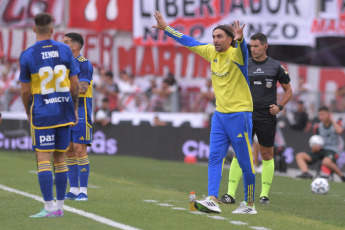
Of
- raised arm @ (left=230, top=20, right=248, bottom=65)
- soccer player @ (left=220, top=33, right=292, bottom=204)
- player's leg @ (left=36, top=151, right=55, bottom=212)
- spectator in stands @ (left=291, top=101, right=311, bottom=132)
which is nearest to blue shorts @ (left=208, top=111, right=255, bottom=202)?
raised arm @ (left=230, top=20, right=248, bottom=65)

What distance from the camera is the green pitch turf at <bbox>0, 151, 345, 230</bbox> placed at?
8.90 m

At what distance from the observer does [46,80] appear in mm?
8820

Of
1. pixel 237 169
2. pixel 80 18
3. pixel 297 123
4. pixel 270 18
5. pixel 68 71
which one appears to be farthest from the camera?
pixel 80 18

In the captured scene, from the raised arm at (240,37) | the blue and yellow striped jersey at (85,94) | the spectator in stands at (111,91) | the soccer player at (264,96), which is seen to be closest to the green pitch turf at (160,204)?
the soccer player at (264,96)

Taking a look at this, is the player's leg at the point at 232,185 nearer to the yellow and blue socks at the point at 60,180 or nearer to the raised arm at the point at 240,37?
the raised arm at the point at 240,37

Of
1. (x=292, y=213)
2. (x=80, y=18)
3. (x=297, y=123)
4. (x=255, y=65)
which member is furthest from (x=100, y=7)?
(x=292, y=213)

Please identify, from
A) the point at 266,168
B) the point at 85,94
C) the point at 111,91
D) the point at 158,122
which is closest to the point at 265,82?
the point at 266,168

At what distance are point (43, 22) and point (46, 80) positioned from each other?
23.7 inches

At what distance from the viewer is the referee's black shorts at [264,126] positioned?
11875 millimetres

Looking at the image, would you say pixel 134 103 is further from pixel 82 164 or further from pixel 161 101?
pixel 82 164

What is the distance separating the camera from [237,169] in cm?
1152

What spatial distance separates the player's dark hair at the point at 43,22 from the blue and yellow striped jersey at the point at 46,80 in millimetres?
118

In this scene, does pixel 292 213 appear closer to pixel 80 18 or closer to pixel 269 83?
pixel 269 83

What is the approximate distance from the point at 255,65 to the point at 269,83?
1.12 feet
